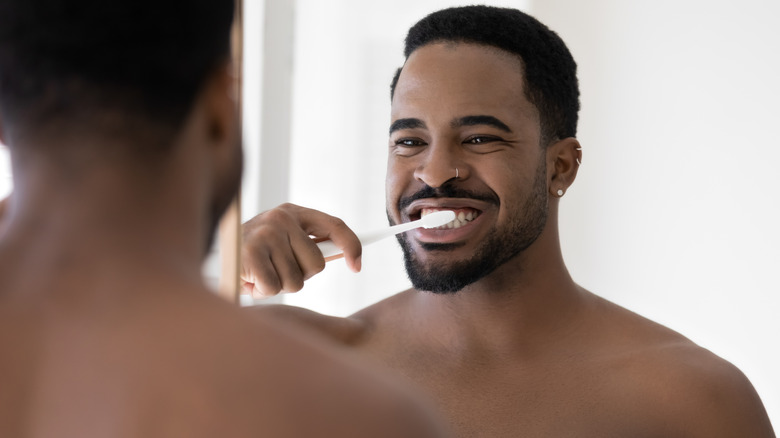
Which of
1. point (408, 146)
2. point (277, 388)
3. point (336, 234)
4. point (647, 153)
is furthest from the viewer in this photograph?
point (647, 153)

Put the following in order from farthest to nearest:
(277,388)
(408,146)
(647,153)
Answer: (647,153) < (408,146) < (277,388)

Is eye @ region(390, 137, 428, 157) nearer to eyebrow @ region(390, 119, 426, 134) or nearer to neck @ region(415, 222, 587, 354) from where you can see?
eyebrow @ region(390, 119, 426, 134)

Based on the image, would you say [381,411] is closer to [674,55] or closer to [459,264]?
[459,264]

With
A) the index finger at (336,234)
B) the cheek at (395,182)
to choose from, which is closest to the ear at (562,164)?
the cheek at (395,182)

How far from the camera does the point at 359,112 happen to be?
226cm

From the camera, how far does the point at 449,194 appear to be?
1.30m

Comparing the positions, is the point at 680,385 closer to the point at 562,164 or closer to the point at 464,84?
the point at 562,164

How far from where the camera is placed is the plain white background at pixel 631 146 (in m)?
2.08

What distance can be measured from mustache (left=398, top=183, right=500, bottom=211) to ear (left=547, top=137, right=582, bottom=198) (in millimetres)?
128

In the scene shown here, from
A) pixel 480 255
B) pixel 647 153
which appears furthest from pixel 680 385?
pixel 647 153

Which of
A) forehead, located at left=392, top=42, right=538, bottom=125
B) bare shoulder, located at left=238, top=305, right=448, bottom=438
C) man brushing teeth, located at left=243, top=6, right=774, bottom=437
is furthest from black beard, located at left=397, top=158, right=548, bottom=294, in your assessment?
bare shoulder, located at left=238, top=305, right=448, bottom=438

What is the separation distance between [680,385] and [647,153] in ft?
3.69

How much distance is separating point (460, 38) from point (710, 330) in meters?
1.13

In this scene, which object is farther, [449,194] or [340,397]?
[449,194]
